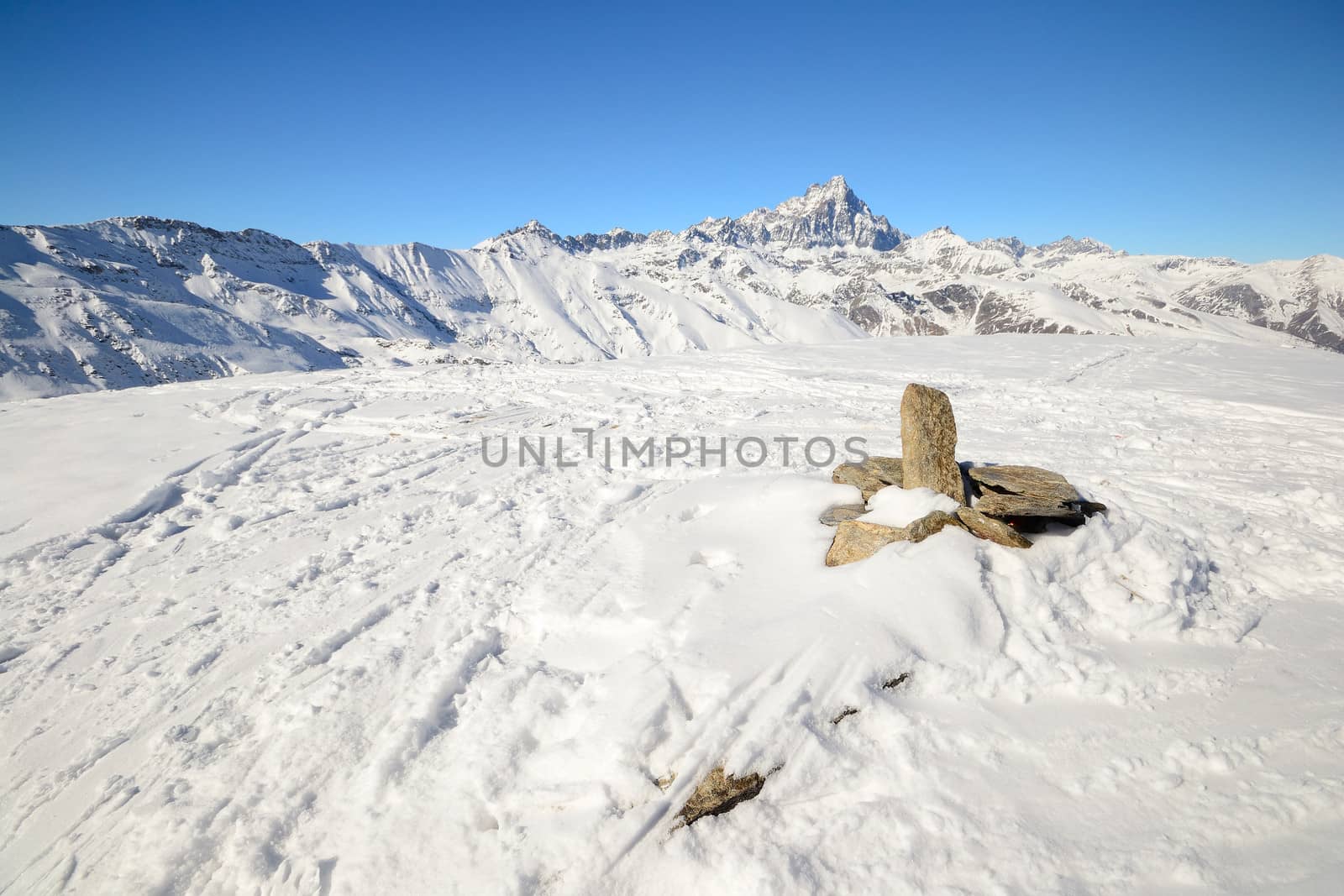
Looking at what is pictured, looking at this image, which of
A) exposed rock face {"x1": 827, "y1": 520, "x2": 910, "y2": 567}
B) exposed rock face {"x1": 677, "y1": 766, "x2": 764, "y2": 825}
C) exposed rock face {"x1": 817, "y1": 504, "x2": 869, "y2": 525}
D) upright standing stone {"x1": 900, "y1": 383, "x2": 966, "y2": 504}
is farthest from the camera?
upright standing stone {"x1": 900, "y1": 383, "x2": 966, "y2": 504}

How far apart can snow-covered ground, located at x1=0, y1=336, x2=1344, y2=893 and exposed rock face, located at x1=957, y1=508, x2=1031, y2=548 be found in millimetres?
230

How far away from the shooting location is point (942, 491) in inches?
233

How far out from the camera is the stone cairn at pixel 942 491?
5039 millimetres

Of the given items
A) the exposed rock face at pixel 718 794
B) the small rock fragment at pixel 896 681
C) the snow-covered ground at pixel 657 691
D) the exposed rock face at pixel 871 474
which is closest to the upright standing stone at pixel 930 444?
the exposed rock face at pixel 871 474

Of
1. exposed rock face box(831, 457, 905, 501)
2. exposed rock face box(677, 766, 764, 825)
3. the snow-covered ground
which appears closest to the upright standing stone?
exposed rock face box(831, 457, 905, 501)

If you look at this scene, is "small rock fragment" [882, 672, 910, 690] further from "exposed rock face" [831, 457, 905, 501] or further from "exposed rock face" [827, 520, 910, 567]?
"exposed rock face" [831, 457, 905, 501]

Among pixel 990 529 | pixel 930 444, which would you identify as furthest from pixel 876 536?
pixel 930 444

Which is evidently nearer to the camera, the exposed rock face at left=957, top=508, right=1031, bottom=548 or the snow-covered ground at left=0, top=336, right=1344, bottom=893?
the snow-covered ground at left=0, top=336, right=1344, bottom=893

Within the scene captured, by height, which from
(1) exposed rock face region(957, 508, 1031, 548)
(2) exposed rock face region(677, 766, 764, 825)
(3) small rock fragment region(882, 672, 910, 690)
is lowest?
(2) exposed rock face region(677, 766, 764, 825)

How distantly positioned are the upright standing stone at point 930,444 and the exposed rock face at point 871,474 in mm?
341

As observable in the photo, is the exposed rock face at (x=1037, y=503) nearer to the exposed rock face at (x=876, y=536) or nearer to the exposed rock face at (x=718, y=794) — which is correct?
the exposed rock face at (x=876, y=536)

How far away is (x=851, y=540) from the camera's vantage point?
205 inches

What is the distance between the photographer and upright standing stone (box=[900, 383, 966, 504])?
5988 millimetres

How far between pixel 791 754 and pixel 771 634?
984mm
